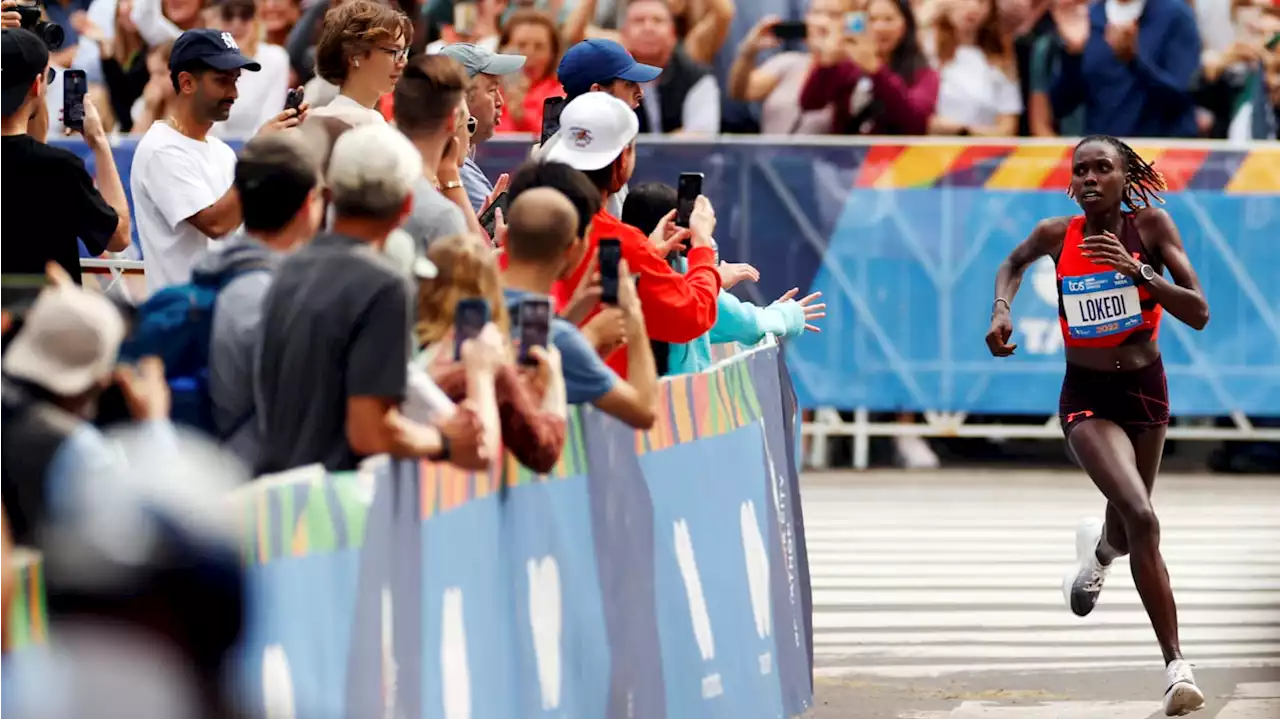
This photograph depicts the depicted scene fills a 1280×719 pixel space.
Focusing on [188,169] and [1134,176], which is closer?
[188,169]

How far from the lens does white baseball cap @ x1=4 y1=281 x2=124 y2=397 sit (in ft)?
17.0

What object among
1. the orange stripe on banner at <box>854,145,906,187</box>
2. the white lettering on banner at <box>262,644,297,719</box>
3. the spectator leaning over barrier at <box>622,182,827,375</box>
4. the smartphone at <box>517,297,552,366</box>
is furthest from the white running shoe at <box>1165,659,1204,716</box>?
the orange stripe on banner at <box>854,145,906,187</box>

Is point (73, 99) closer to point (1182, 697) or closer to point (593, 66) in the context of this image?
point (593, 66)

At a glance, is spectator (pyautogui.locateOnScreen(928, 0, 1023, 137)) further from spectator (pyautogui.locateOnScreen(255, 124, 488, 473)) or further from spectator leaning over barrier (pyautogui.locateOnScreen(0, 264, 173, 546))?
spectator leaning over barrier (pyautogui.locateOnScreen(0, 264, 173, 546))

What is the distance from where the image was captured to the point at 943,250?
17.1 m

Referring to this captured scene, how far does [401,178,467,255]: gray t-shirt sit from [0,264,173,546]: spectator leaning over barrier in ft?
8.11

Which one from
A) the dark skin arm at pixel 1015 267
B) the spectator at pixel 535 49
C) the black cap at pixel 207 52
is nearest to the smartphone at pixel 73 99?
the black cap at pixel 207 52

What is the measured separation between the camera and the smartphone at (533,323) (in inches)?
266

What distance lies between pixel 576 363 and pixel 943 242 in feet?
33.3

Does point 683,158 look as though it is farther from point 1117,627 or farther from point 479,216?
point 479,216

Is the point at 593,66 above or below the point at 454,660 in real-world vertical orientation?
above

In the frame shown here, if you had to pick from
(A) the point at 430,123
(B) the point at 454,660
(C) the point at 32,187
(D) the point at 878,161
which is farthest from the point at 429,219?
(D) the point at 878,161

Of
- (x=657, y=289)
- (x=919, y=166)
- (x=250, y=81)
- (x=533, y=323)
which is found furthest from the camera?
(x=919, y=166)

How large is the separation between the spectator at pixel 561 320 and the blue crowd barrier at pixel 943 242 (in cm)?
949
